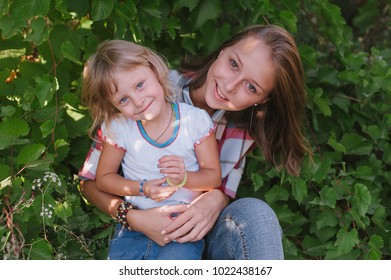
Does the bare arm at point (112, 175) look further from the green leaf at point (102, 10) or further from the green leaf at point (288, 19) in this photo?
the green leaf at point (288, 19)

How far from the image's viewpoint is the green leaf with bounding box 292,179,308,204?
235 cm

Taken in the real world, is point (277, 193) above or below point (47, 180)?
below

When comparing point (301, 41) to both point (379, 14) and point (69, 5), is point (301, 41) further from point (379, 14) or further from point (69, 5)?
Result: point (69, 5)

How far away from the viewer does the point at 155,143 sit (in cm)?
200

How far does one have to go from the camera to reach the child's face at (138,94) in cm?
188

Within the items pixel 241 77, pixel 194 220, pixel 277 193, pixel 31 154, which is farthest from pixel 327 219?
pixel 31 154

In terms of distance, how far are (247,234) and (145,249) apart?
1.14ft

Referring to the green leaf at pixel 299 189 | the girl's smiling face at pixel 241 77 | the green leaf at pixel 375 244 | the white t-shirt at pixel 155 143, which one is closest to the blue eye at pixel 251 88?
the girl's smiling face at pixel 241 77

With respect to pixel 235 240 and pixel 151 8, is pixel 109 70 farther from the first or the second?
pixel 235 240

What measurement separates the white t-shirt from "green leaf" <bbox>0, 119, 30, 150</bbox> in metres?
0.26

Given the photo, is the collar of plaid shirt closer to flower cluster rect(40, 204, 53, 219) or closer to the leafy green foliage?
the leafy green foliage

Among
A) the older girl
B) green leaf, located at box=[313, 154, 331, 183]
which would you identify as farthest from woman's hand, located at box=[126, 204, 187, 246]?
green leaf, located at box=[313, 154, 331, 183]

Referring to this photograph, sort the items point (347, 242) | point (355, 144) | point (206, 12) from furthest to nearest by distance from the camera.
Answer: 1. point (355, 144)
2. point (206, 12)
3. point (347, 242)
